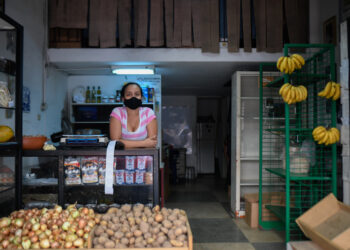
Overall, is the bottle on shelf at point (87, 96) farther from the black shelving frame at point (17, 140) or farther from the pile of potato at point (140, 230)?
the pile of potato at point (140, 230)

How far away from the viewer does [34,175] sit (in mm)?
2656

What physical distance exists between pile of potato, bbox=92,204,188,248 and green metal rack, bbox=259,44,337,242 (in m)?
1.74

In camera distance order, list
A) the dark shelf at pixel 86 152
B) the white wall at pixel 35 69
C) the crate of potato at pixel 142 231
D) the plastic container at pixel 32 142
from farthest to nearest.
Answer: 1. the white wall at pixel 35 69
2. the plastic container at pixel 32 142
3. the dark shelf at pixel 86 152
4. the crate of potato at pixel 142 231

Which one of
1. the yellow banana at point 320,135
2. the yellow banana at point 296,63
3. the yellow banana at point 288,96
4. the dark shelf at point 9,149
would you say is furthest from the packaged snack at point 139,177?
the yellow banana at point 296,63

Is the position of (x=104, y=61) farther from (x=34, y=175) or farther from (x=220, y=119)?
(x=220, y=119)

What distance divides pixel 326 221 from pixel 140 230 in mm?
1865

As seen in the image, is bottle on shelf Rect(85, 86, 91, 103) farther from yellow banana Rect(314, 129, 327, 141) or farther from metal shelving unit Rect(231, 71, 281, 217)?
yellow banana Rect(314, 129, 327, 141)

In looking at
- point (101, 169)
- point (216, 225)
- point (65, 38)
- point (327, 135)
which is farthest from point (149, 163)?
point (65, 38)

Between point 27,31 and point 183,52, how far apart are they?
7.61 ft

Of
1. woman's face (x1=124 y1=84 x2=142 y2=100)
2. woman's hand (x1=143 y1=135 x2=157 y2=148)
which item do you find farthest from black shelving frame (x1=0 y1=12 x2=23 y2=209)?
woman's hand (x1=143 y1=135 x2=157 y2=148)

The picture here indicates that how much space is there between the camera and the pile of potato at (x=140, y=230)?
1.90m

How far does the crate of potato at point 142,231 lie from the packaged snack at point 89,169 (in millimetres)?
405

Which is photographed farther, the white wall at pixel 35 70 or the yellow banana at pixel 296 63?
the white wall at pixel 35 70

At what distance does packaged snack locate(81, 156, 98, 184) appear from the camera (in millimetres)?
2537
